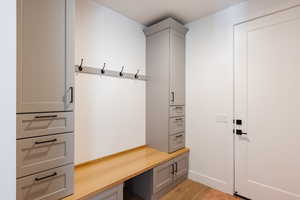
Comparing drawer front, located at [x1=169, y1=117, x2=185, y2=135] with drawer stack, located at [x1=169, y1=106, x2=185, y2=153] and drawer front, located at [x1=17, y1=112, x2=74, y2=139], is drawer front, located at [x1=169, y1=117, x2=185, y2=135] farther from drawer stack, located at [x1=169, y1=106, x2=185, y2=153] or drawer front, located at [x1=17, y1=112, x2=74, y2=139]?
drawer front, located at [x1=17, y1=112, x2=74, y2=139]

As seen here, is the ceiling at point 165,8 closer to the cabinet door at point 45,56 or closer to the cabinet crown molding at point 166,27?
the cabinet crown molding at point 166,27

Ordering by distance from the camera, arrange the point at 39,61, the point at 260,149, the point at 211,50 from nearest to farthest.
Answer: the point at 39,61 → the point at 260,149 → the point at 211,50

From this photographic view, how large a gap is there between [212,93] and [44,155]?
2.13 metres

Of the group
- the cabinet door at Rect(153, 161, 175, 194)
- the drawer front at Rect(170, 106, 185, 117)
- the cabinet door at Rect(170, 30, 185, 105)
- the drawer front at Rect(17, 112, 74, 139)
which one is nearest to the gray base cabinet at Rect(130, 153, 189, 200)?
the cabinet door at Rect(153, 161, 175, 194)

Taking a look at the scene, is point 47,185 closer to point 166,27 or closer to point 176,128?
point 176,128

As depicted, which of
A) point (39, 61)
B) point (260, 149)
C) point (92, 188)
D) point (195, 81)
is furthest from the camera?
point (195, 81)

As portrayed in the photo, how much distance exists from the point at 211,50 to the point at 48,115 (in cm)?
221

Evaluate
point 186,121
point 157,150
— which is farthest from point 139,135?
point 186,121

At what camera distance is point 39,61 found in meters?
1.16

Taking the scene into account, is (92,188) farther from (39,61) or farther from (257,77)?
(257,77)

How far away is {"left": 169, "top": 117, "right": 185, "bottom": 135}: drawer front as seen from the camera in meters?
2.31

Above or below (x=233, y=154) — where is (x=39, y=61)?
above

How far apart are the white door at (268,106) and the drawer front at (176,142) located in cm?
77
